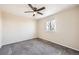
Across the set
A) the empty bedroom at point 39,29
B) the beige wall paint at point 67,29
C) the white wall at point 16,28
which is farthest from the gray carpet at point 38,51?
the white wall at point 16,28

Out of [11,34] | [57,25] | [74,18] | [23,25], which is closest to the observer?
[74,18]

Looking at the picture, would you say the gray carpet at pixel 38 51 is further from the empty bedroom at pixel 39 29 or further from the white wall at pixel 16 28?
the white wall at pixel 16 28

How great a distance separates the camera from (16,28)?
483 cm

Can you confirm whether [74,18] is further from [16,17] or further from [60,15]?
[16,17]

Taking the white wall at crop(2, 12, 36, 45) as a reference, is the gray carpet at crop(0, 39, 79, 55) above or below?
below

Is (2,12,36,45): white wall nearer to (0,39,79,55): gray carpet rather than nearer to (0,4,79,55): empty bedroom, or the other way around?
(0,4,79,55): empty bedroom

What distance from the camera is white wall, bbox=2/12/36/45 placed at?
168 inches

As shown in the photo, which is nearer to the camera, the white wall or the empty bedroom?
the empty bedroom

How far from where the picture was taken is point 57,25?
4.19 metres

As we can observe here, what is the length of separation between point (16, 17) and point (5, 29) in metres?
1.15

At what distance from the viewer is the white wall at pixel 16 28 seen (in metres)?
4.27

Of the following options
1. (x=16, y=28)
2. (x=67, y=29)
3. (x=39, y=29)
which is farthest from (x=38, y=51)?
(x=39, y=29)

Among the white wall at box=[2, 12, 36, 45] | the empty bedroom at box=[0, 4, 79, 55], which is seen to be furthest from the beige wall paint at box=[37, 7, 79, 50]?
the white wall at box=[2, 12, 36, 45]
